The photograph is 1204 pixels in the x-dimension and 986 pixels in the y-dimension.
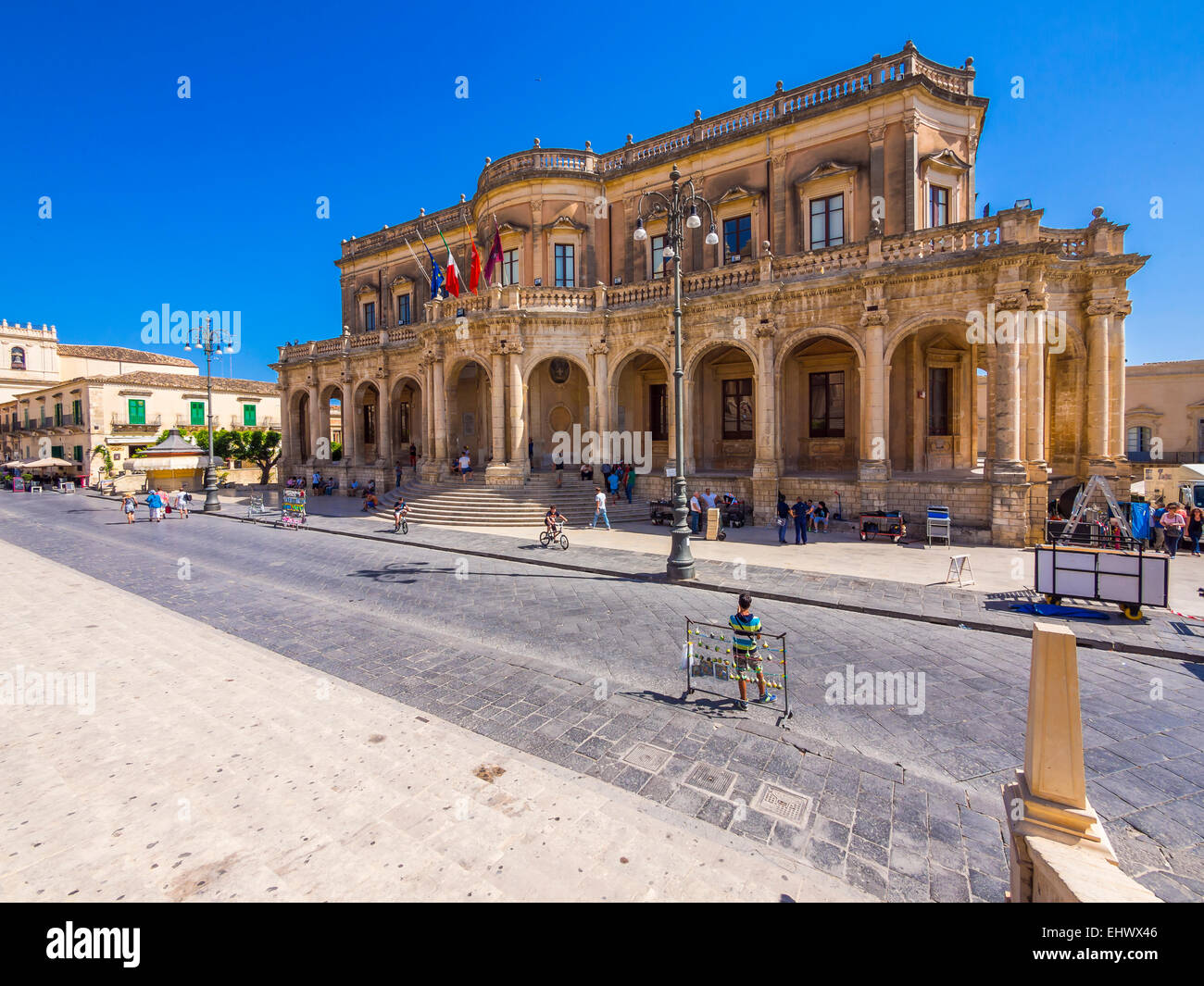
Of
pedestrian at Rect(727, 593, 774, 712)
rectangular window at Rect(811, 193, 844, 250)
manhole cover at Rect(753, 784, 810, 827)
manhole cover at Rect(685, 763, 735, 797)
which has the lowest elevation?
manhole cover at Rect(753, 784, 810, 827)

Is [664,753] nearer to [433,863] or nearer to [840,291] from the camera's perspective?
[433,863]

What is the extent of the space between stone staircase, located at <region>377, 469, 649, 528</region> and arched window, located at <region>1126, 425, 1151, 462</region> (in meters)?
38.3

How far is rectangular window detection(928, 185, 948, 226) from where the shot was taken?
819 inches

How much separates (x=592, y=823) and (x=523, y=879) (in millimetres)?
729

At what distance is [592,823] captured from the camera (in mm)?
4195

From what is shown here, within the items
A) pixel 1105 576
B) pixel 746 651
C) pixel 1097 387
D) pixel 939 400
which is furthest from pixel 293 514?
pixel 1097 387

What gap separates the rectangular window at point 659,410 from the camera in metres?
25.4

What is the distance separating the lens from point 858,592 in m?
11.1

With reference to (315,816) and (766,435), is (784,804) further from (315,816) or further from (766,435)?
(766,435)

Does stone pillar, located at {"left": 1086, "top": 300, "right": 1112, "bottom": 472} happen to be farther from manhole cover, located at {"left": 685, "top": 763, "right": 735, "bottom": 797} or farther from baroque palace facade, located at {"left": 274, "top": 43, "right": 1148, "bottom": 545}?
manhole cover, located at {"left": 685, "top": 763, "right": 735, "bottom": 797}

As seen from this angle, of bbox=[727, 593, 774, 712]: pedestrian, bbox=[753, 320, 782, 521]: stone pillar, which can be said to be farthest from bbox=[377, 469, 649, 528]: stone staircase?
bbox=[727, 593, 774, 712]: pedestrian

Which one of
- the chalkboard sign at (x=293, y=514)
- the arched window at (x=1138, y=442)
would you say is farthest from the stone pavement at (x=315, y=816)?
the arched window at (x=1138, y=442)

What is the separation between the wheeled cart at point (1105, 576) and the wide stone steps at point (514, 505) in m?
13.1

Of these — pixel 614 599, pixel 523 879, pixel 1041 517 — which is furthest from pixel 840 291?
pixel 523 879
